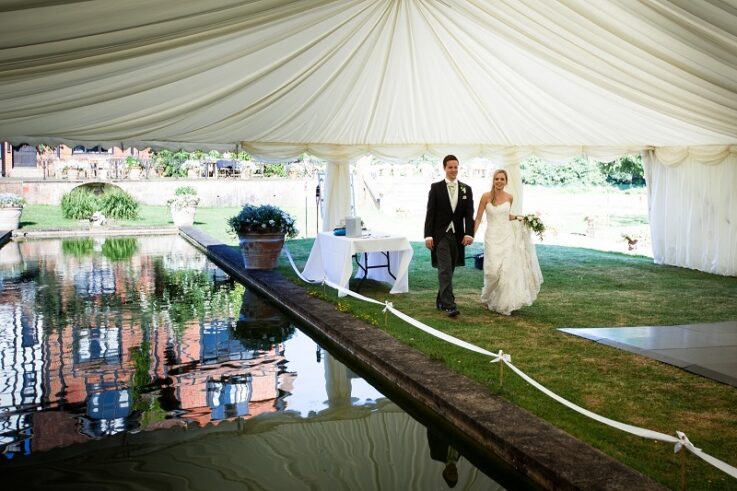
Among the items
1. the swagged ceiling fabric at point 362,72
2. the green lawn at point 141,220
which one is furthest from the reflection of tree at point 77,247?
the swagged ceiling fabric at point 362,72

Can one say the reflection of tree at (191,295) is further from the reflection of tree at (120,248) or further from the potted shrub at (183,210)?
the potted shrub at (183,210)

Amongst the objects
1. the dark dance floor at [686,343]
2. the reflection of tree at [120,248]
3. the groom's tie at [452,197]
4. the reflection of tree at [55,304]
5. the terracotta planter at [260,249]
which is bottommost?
the reflection of tree at [55,304]

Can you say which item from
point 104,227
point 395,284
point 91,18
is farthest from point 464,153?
point 104,227

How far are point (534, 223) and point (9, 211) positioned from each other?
60.4 ft

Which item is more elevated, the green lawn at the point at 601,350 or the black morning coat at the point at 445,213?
the black morning coat at the point at 445,213

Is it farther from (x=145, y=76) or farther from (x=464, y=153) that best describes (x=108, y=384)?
(x=464, y=153)

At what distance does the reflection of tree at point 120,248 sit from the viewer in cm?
1603

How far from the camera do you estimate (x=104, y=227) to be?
22938 millimetres

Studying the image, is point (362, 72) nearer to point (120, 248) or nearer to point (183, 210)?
point (120, 248)

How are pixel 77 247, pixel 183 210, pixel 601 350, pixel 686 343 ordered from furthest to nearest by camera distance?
pixel 183 210
pixel 77 247
pixel 686 343
pixel 601 350

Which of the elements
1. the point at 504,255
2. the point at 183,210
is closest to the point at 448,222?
the point at 504,255

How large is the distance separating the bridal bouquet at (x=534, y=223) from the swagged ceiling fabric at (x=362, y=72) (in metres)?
1.55

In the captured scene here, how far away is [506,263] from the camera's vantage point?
28.0 ft

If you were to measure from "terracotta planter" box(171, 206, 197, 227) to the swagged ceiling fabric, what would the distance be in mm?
12083
